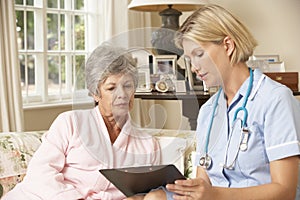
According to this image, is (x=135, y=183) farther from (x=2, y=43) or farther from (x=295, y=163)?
(x=2, y=43)

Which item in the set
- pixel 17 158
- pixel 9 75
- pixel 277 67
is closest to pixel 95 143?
pixel 17 158

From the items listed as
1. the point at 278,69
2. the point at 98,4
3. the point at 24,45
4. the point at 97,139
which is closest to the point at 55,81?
the point at 24,45

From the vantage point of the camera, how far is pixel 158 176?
147cm

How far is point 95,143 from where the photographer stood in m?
1.65

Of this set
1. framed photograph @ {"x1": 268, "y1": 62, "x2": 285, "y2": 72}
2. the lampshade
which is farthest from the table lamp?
framed photograph @ {"x1": 268, "y1": 62, "x2": 285, "y2": 72}

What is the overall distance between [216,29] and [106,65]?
313mm

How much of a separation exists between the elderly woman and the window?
177 cm

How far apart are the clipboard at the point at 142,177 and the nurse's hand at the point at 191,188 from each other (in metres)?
0.02

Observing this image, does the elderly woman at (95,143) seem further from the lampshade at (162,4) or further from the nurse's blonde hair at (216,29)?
the lampshade at (162,4)

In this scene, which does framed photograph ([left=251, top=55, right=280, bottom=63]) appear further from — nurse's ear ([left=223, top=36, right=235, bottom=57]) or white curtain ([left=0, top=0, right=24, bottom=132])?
nurse's ear ([left=223, top=36, right=235, bottom=57])

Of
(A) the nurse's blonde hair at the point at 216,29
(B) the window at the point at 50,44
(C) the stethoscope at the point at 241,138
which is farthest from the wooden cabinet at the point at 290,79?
(A) the nurse's blonde hair at the point at 216,29

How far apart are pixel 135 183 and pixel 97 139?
0.22 meters

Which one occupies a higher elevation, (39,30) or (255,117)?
(39,30)

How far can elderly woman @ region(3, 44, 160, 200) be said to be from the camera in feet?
4.87
